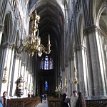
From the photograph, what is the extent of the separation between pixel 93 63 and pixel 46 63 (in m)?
35.4

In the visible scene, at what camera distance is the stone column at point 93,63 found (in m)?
Result: 9.29

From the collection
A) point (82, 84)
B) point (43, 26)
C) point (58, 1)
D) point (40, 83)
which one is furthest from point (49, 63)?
point (82, 84)

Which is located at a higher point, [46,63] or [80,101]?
[46,63]

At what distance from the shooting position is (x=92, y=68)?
9.76 m

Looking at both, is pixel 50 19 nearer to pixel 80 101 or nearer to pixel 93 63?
pixel 93 63

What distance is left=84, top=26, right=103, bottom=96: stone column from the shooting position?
30.5 ft

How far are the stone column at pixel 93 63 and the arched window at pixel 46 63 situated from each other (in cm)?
3423

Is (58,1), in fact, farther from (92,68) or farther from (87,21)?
(92,68)

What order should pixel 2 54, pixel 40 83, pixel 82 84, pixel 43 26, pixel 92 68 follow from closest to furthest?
pixel 92 68 → pixel 82 84 → pixel 2 54 → pixel 43 26 → pixel 40 83

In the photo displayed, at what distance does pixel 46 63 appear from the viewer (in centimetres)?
4472

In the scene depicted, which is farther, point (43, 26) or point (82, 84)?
point (43, 26)

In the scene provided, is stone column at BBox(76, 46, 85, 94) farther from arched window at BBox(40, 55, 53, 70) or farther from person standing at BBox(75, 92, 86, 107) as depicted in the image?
arched window at BBox(40, 55, 53, 70)

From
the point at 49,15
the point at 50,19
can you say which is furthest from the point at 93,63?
the point at 50,19

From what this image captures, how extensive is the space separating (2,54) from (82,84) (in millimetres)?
7852
